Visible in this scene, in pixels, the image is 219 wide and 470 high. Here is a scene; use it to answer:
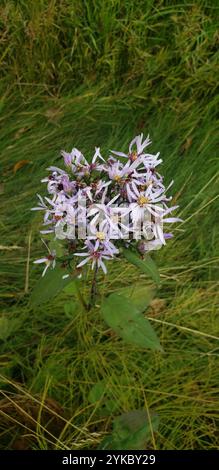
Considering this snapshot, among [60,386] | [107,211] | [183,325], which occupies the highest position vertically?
[107,211]

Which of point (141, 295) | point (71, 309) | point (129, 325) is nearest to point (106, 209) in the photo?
point (129, 325)

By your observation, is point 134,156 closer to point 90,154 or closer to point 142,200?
point 142,200

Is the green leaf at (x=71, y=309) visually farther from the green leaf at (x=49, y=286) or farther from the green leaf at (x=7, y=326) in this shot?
the green leaf at (x=49, y=286)

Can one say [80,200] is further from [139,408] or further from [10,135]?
[10,135]

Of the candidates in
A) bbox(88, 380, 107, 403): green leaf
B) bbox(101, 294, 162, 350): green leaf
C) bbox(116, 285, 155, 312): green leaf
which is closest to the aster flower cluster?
bbox(101, 294, 162, 350): green leaf

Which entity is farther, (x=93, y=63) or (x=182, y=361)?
(x=93, y=63)
